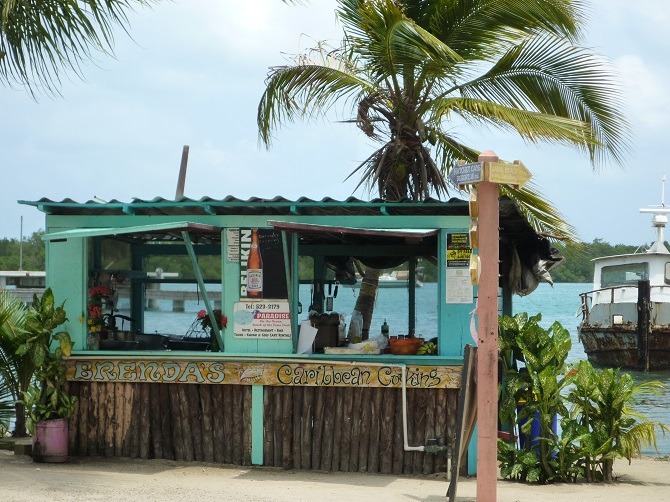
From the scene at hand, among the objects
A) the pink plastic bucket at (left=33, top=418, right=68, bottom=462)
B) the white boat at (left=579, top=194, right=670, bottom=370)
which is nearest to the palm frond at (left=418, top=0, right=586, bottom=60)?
the pink plastic bucket at (left=33, top=418, right=68, bottom=462)

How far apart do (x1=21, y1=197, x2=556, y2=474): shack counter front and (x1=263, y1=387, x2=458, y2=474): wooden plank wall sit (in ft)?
0.03

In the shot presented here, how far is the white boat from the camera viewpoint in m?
30.0

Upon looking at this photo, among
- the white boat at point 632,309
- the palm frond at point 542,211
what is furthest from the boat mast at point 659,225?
the palm frond at point 542,211

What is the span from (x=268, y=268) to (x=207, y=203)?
916 mm

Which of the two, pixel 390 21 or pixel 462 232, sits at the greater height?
pixel 390 21

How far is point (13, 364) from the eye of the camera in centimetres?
1143

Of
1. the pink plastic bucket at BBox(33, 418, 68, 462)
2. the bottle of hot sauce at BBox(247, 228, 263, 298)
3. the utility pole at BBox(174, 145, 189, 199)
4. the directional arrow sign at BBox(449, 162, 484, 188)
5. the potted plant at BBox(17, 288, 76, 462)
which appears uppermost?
the utility pole at BBox(174, 145, 189, 199)

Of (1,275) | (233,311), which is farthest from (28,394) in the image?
(1,275)

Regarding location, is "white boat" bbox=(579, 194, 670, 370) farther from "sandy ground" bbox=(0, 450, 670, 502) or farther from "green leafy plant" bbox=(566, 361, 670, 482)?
"sandy ground" bbox=(0, 450, 670, 502)

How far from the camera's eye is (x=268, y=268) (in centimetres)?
1020

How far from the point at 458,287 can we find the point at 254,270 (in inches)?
83.0

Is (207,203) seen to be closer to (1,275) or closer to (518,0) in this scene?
(518,0)

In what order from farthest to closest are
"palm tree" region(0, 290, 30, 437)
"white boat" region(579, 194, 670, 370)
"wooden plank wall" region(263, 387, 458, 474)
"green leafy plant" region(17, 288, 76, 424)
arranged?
"white boat" region(579, 194, 670, 370) → "palm tree" region(0, 290, 30, 437) → "green leafy plant" region(17, 288, 76, 424) → "wooden plank wall" region(263, 387, 458, 474)

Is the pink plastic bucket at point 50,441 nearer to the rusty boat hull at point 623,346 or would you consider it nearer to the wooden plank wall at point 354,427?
the wooden plank wall at point 354,427
